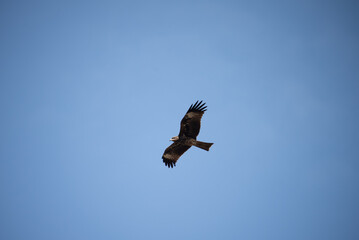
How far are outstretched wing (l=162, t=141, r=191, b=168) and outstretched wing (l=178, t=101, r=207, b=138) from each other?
1.07 metres

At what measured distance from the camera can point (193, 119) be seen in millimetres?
10625

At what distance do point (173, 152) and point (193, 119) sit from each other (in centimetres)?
232

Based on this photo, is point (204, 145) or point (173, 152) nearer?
point (204, 145)

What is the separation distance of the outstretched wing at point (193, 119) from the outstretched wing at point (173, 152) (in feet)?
3.50

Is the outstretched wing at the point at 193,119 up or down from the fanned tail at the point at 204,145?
up

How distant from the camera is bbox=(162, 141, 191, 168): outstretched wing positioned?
11648 mm

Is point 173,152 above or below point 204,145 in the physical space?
above

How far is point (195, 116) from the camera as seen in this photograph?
418 inches

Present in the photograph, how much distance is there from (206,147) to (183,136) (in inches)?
45.6

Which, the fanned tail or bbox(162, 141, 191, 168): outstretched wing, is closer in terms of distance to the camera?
the fanned tail

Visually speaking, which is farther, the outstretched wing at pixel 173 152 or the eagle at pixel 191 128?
A: the outstretched wing at pixel 173 152

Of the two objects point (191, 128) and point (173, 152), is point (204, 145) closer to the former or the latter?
point (191, 128)

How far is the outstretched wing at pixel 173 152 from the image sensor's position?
1165 cm

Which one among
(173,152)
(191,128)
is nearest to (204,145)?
(191,128)
